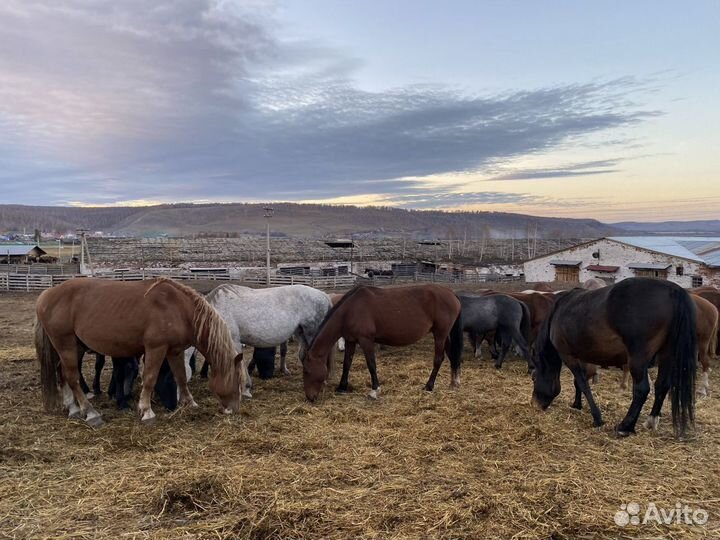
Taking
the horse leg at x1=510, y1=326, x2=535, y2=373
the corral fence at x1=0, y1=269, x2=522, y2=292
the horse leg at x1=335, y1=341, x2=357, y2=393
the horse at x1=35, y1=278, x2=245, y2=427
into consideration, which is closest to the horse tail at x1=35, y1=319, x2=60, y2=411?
the horse at x1=35, y1=278, x2=245, y2=427

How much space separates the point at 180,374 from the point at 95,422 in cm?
109

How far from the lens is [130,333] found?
5.54 m

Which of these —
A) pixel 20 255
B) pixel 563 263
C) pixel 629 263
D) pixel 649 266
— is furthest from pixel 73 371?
pixel 20 255

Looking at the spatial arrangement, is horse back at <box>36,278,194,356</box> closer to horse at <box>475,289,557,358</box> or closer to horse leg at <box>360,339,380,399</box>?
horse leg at <box>360,339,380,399</box>

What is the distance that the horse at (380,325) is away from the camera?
22.6ft

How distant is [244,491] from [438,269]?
38931mm

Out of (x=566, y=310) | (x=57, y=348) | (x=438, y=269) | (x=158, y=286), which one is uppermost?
(x=158, y=286)

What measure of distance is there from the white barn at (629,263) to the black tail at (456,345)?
82.6 feet

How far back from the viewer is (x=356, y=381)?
7.79 meters

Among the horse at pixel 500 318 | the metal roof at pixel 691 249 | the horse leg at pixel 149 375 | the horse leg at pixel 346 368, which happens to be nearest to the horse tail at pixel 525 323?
the horse at pixel 500 318

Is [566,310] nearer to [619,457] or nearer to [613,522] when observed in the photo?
[619,457]

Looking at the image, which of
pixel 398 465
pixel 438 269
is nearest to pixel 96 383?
pixel 398 465

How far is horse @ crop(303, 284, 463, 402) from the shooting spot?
6.90m

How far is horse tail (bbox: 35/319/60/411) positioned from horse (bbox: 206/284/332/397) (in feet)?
7.24
